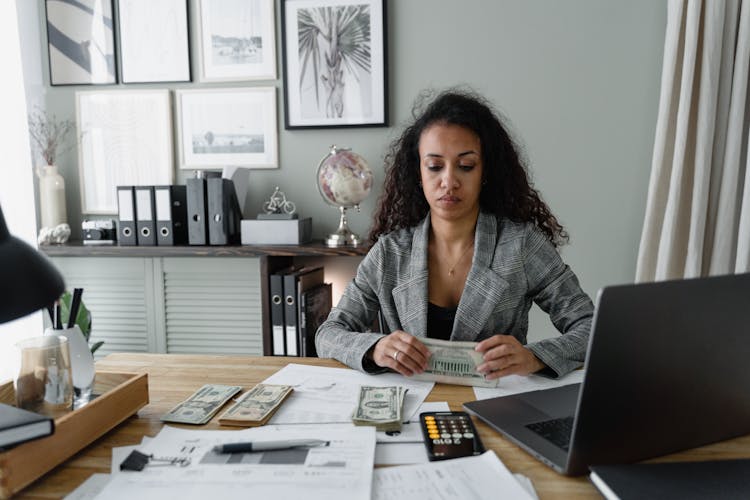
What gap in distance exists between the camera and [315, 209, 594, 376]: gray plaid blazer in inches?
58.0

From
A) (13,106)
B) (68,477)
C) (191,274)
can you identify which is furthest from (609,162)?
(13,106)

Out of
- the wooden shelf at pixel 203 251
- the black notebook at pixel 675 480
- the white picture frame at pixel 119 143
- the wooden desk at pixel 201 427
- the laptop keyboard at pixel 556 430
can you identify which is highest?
the white picture frame at pixel 119 143

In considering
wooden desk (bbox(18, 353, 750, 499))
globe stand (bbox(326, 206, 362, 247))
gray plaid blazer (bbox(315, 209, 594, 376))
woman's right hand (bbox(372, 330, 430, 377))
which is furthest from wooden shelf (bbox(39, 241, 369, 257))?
woman's right hand (bbox(372, 330, 430, 377))

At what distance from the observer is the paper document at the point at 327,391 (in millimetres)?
1010

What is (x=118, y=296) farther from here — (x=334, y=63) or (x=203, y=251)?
(x=334, y=63)

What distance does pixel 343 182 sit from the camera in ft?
8.20

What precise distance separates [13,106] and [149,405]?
2.13 meters

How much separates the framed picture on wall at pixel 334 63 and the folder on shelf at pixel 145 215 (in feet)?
2.34

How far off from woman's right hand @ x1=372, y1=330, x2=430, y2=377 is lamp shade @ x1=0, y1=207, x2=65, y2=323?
686 millimetres

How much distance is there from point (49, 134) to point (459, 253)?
2.26m

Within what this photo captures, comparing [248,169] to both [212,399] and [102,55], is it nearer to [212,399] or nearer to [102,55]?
[102,55]

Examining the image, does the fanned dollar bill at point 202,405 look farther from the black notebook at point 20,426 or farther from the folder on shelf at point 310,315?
the folder on shelf at point 310,315

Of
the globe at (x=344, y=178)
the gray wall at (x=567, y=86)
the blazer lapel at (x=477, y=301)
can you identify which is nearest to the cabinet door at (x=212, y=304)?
the globe at (x=344, y=178)

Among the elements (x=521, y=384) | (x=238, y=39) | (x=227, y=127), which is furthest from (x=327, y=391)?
(x=238, y=39)
